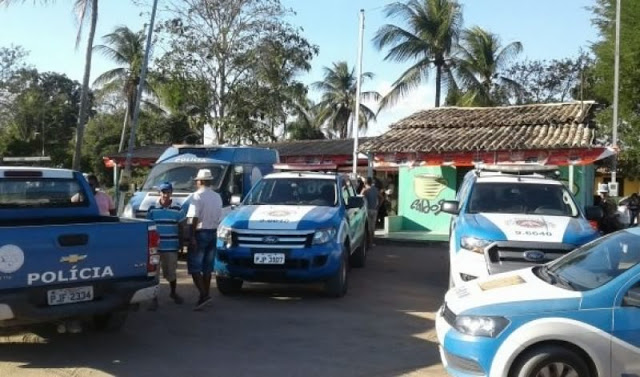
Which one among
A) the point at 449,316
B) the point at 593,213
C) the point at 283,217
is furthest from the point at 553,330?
the point at 283,217

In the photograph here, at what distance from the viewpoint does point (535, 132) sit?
19875mm

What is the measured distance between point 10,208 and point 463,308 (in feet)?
15.8

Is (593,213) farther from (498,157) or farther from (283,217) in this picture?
(498,157)

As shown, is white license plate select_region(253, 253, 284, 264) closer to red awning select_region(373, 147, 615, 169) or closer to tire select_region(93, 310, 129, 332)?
tire select_region(93, 310, 129, 332)

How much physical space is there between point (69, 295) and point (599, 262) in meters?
4.61

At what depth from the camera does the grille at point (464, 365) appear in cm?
539

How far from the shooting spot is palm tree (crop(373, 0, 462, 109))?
35.2 m

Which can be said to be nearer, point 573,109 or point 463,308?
point 463,308

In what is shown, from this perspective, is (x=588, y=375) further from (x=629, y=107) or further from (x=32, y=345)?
(x=629, y=107)

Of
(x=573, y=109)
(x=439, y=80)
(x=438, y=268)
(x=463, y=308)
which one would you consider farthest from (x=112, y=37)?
(x=463, y=308)

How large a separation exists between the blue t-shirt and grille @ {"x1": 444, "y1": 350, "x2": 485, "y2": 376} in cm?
468

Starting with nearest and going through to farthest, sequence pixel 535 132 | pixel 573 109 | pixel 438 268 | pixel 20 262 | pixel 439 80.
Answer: pixel 20 262, pixel 438 268, pixel 535 132, pixel 573 109, pixel 439 80

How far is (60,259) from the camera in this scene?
6391 mm

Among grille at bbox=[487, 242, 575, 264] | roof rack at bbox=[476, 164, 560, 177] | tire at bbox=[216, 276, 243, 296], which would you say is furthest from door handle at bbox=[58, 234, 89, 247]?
roof rack at bbox=[476, 164, 560, 177]
